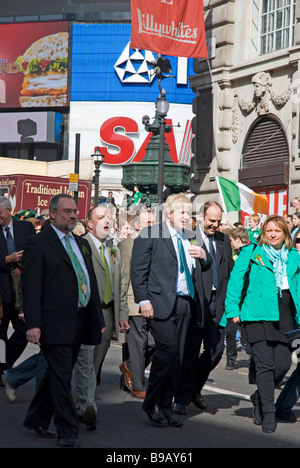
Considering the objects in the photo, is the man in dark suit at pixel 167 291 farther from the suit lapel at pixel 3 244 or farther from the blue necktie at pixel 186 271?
the suit lapel at pixel 3 244

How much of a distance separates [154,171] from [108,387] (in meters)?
18.9

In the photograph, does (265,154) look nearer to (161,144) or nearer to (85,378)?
(161,144)

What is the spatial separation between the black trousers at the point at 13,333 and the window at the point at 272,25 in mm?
14445

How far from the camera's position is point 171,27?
23.9m

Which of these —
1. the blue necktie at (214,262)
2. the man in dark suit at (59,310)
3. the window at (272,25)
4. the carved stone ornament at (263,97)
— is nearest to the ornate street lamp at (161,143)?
the carved stone ornament at (263,97)

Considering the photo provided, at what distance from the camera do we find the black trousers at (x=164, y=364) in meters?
7.62

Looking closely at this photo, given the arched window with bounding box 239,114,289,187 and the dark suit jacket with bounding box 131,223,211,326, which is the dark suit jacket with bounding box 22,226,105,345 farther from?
the arched window with bounding box 239,114,289,187

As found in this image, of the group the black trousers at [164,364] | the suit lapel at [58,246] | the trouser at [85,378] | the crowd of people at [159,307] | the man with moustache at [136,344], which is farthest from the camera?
the man with moustache at [136,344]

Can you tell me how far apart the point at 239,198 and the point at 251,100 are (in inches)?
236

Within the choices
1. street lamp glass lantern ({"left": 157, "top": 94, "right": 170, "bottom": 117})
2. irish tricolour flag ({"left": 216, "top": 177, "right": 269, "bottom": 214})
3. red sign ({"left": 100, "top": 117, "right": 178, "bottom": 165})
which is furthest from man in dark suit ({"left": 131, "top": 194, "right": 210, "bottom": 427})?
red sign ({"left": 100, "top": 117, "right": 178, "bottom": 165})

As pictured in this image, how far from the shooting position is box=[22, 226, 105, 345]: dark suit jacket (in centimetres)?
653

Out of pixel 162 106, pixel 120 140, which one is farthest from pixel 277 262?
pixel 120 140

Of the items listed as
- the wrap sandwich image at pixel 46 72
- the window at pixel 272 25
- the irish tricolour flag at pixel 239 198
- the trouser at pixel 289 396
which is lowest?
the trouser at pixel 289 396
